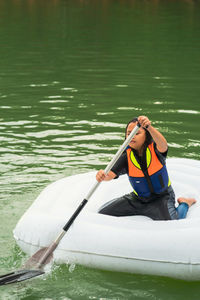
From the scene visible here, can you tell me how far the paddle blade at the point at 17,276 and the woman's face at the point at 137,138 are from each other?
1.13 metres

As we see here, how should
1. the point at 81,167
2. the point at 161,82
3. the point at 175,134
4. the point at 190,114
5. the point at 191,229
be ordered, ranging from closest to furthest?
1. the point at 191,229
2. the point at 81,167
3. the point at 175,134
4. the point at 190,114
5. the point at 161,82

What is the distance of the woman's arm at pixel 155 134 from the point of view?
431 centimetres

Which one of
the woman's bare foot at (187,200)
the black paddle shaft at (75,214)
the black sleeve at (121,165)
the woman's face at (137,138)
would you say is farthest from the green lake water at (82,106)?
the woman's face at (137,138)

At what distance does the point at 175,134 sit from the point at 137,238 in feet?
11.9

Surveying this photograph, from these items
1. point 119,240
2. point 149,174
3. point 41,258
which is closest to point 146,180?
point 149,174

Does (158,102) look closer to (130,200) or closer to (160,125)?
(160,125)

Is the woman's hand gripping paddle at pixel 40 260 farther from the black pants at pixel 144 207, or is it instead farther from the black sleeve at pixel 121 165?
the black pants at pixel 144 207

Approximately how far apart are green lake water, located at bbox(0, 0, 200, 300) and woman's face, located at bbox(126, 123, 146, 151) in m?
0.92

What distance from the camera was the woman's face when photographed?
4520mm

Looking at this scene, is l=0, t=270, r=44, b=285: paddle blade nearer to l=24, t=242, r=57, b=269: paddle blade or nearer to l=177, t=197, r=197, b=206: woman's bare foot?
l=24, t=242, r=57, b=269: paddle blade

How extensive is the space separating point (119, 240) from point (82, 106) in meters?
5.01

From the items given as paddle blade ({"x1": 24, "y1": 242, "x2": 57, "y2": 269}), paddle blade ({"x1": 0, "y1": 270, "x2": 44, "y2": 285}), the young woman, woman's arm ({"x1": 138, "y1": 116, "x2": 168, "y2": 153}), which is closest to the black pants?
the young woman

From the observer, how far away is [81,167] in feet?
21.7

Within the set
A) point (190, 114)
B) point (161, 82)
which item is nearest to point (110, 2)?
point (161, 82)
